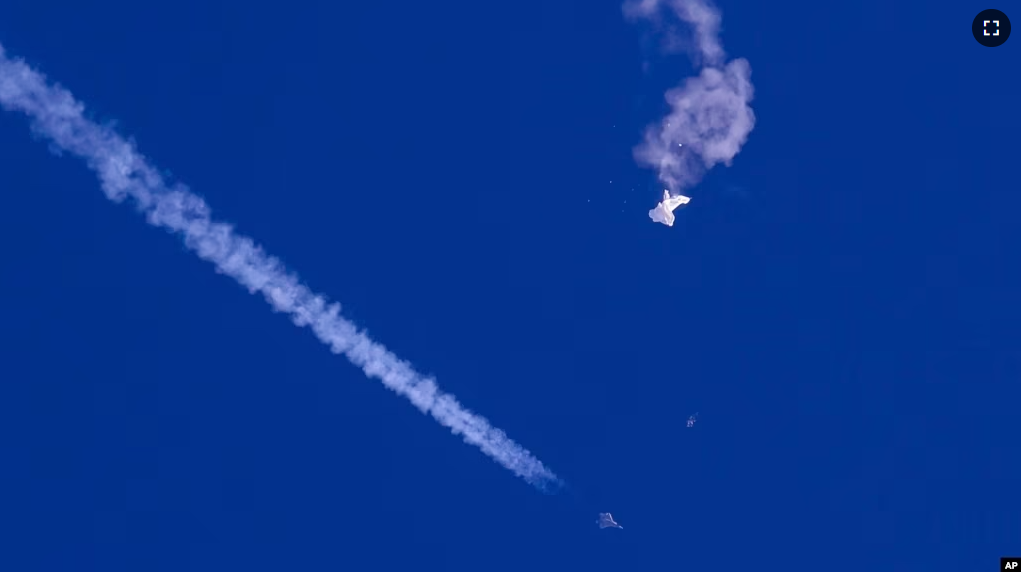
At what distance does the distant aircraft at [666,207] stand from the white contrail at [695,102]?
305 millimetres

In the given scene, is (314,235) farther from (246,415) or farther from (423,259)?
(246,415)

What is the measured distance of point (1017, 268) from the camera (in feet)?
108

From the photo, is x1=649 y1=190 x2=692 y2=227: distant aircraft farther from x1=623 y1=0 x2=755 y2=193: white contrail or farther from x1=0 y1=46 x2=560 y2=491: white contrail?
x1=0 y1=46 x2=560 y2=491: white contrail

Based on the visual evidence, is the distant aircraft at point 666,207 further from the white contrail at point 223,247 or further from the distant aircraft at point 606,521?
the distant aircraft at point 606,521

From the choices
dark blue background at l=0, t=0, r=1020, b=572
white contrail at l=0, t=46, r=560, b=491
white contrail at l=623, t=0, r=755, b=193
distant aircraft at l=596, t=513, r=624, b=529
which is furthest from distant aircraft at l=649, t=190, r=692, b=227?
distant aircraft at l=596, t=513, r=624, b=529

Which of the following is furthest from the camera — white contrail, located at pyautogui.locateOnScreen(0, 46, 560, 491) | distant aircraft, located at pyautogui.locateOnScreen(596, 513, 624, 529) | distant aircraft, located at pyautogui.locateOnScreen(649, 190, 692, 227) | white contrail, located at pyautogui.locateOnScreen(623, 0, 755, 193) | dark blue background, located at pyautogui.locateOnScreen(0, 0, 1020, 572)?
distant aircraft, located at pyautogui.locateOnScreen(596, 513, 624, 529)

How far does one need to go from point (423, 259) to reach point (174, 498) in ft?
40.1

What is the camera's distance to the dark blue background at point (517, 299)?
99.0ft

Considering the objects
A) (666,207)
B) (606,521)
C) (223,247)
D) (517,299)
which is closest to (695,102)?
(666,207)

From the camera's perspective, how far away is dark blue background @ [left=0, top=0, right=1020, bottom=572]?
30188 millimetres

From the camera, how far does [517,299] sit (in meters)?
32.2

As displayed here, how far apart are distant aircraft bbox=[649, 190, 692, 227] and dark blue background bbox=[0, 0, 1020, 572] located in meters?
0.48

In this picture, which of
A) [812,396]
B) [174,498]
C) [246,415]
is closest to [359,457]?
[246,415]

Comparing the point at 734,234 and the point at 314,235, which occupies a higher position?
the point at 734,234
